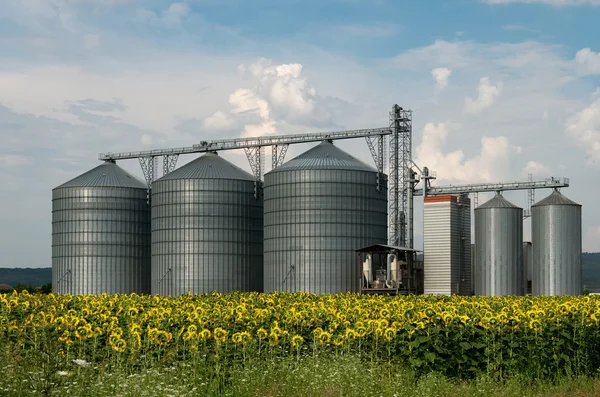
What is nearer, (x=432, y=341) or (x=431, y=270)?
(x=432, y=341)

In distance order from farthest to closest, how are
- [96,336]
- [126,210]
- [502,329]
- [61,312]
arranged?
[126,210]
[61,312]
[502,329]
[96,336]

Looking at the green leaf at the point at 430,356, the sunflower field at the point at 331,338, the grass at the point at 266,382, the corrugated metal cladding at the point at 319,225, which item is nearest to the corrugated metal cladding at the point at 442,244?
the corrugated metal cladding at the point at 319,225

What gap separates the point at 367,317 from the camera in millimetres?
26688

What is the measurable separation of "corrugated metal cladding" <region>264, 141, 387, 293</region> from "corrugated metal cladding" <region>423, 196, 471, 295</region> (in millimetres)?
5494

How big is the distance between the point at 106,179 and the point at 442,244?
1568 inches

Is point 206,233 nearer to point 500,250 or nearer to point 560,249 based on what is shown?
point 500,250

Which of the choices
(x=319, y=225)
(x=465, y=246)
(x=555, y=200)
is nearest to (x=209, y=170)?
(x=319, y=225)

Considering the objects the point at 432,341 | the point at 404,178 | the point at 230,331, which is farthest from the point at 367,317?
the point at 404,178

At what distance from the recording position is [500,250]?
8556cm

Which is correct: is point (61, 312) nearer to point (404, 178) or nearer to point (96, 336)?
point (96, 336)

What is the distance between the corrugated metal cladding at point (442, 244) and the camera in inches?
3455

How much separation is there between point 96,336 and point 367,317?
8412 mm

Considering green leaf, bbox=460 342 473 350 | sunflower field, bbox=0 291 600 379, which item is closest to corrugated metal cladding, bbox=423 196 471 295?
sunflower field, bbox=0 291 600 379

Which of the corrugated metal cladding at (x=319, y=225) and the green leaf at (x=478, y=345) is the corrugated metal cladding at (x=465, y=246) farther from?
the green leaf at (x=478, y=345)
